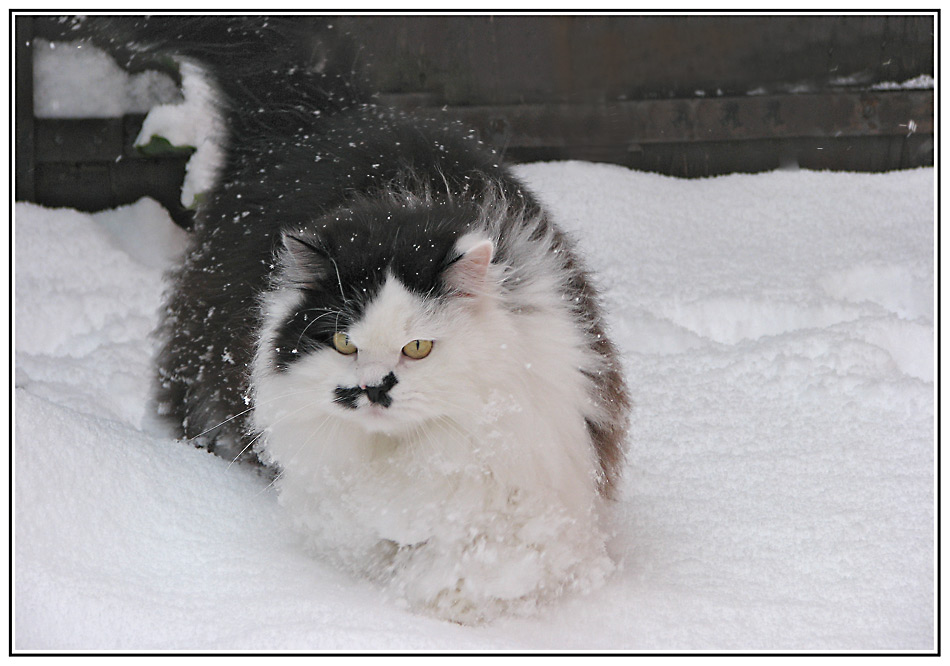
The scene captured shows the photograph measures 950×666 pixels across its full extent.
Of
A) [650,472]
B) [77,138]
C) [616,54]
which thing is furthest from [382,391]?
[77,138]

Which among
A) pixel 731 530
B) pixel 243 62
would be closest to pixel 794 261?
pixel 731 530

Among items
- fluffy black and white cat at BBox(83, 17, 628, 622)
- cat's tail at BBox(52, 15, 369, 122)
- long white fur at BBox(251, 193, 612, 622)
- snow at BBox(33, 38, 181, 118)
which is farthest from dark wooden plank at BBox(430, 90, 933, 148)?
long white fur at BBox(251, 193, 612, 622)

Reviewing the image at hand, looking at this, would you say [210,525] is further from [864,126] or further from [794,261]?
[864,126]

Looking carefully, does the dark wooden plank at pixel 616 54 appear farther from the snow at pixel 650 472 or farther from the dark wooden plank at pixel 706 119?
the snow at pixel 650 472

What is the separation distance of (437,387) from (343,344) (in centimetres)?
16

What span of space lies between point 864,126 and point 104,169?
Result: 346 centimetres

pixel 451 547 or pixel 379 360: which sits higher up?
pixel 379 360

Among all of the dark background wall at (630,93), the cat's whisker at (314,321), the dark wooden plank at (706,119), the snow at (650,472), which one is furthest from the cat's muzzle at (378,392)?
the dark wooden plank at (706,119)

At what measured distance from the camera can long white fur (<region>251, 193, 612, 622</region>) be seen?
129 cm

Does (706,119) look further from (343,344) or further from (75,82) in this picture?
(343,344)

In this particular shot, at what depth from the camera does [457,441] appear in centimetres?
137

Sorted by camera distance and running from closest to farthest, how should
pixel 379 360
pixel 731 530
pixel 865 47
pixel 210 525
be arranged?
pixel 379 360
pixel 210 525
pixel 731 530
pixel 865 47

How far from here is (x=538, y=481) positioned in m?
1.44

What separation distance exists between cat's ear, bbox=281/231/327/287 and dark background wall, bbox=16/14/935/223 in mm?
2286
